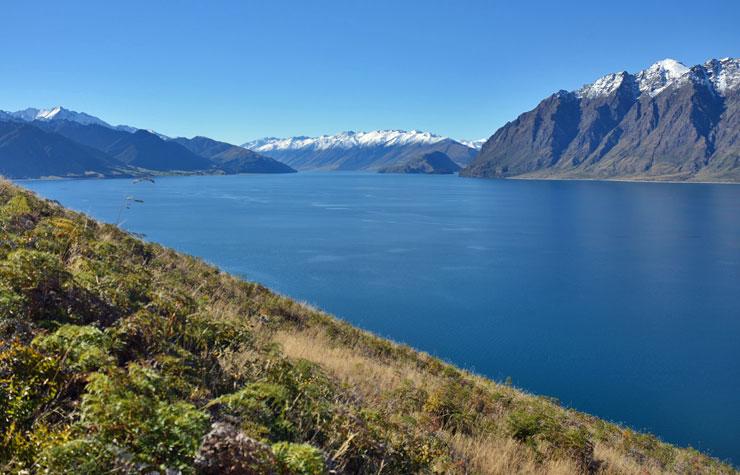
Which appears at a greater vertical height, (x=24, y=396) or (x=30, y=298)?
(x=30, y=298)

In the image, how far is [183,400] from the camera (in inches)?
169

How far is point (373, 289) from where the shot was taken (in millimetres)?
48062

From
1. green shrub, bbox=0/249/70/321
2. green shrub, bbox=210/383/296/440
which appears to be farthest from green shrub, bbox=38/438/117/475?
green shrub, bbox=0/249/70/321

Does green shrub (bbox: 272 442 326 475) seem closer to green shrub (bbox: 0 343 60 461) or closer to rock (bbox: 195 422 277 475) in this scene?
rock (bbox: 195 422 277 475)

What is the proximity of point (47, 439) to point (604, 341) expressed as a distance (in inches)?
1593

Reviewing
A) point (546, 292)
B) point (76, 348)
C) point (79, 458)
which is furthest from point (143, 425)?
point (546, 292)

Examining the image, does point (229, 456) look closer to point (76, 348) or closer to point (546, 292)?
point (76, 348)

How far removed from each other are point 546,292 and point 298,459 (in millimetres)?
50047

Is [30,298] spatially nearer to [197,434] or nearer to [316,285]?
[197,434]

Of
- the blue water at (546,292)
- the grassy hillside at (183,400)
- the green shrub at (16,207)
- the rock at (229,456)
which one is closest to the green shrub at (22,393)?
the grassy hillside at (183,400)

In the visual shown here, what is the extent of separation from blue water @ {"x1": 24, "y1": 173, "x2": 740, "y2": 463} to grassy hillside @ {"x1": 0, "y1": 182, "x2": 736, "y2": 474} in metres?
23.8

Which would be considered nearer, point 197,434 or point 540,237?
point 197,434

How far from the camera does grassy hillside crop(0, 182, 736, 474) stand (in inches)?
133

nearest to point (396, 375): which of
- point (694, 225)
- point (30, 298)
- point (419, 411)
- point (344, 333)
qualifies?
point (419, 411)
